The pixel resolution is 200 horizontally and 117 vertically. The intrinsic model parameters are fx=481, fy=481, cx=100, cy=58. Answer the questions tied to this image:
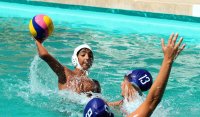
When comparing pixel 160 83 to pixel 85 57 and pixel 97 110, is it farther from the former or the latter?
pixel 85 57

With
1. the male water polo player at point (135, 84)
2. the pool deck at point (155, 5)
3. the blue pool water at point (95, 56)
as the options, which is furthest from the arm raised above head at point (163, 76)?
the pool deck at point (155, 5)

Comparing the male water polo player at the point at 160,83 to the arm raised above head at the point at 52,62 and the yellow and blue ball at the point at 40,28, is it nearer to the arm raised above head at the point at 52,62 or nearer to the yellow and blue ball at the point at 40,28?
the arm raised above head at the point at 52,62

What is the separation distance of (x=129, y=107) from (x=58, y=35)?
603cm

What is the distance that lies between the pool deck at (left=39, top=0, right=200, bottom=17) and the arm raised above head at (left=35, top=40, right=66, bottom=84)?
790 centimetres

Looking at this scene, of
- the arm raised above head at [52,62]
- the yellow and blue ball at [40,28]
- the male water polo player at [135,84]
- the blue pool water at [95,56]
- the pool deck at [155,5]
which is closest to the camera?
the male water polo player at [135,84]

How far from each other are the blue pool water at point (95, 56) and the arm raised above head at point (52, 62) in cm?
21

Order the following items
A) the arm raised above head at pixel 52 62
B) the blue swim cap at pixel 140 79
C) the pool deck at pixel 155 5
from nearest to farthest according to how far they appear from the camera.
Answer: the blue swim cap at pixel 140 79 → the arm raised above head at pixel 52 62 → the pool deck at pixel 155 5

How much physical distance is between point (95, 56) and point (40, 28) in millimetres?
3496

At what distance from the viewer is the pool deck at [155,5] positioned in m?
13.2

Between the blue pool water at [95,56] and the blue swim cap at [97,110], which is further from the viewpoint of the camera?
the blue pool water at [95,56]

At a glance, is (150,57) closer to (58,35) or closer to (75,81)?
(58,35)

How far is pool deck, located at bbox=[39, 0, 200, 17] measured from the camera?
1318 cm

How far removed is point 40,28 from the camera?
5.87m

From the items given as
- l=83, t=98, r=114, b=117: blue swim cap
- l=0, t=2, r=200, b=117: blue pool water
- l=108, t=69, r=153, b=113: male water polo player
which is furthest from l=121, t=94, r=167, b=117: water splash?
l=83, t=98, r=114, b=117: blue swim cap
